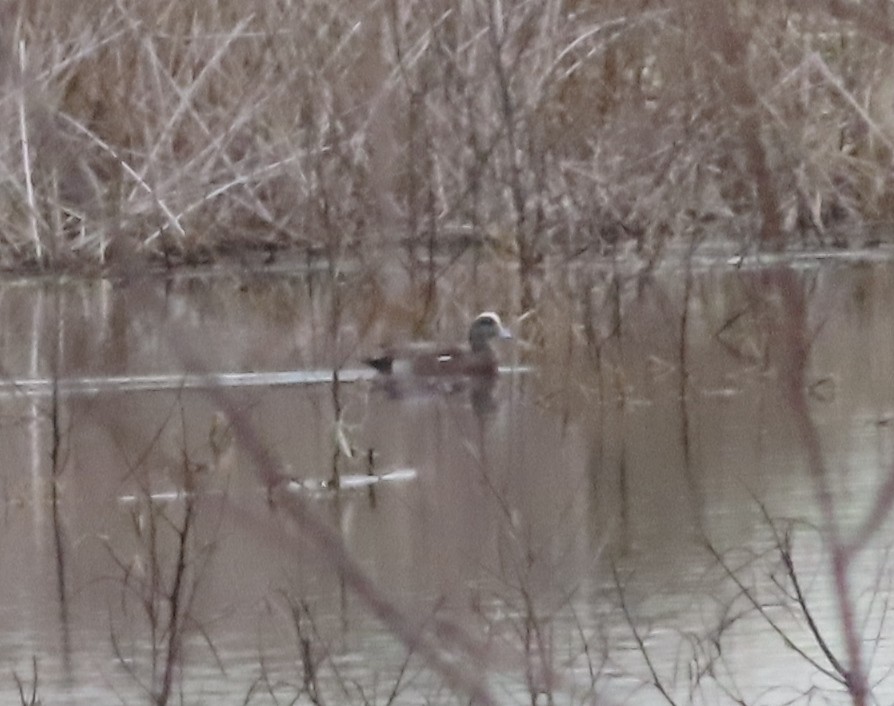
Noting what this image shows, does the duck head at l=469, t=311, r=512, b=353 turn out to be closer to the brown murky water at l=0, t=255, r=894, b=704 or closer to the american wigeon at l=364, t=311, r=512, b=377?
the american wigeon at l=364, t=311, r=512, b=377

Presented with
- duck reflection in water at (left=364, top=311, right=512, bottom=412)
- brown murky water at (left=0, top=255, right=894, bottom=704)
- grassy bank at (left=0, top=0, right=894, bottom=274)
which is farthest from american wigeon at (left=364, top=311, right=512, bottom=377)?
A: grassy bank at (left=0, top=0, right=894, bottom=274)

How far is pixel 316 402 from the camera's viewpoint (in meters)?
11.3

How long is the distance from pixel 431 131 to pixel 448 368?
2788mm

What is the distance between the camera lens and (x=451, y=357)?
11992mm

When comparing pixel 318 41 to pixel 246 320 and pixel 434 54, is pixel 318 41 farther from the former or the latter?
pixel 246 320

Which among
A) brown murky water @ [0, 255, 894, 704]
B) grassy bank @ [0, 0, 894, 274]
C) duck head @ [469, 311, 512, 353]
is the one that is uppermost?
grassy bank @ [0, 0, 894, 274]

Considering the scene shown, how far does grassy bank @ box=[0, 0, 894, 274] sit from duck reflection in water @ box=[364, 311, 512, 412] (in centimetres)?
55

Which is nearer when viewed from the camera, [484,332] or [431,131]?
[484,332]

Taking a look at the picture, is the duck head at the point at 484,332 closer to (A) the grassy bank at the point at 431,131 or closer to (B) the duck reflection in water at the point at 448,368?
(B) the duck reflection in water at the point at 448,368

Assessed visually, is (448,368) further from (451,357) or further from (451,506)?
(451,506)

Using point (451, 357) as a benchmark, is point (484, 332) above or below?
above

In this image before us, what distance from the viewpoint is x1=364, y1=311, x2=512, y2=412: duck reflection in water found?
38.5 feet

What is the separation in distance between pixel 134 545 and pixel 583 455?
222 cm

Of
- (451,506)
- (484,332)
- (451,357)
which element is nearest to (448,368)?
(451,357)
